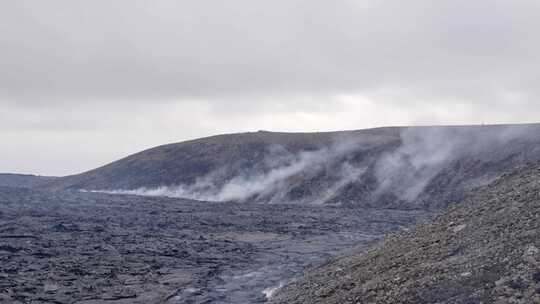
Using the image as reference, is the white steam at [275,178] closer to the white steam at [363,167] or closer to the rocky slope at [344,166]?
the white steam at [363,167]

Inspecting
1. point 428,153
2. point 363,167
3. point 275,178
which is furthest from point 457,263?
point 275,178

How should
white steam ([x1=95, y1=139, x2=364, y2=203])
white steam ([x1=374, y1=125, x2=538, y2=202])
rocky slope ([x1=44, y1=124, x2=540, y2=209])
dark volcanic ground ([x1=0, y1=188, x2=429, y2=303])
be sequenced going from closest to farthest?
1. dark volcanic ground ([x1=0, y1=188, x2=429, y2=303])
2. rocky slope ([x1=44, y1=124, x2=540, y2=209])
3. white steam ([x1=374, y1=125, x2=538, y2=202])
4. white steam ([x1=95, y1=139, x2=364, y2=203])

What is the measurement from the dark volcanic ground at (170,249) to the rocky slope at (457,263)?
250cm

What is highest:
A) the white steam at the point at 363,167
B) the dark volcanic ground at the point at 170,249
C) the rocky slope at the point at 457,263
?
the white steam at the point at 363,167

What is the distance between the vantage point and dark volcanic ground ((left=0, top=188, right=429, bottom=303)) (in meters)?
19.0

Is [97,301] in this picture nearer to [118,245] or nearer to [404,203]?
[118,245]

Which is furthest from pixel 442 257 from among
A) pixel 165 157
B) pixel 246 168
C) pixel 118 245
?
pixel 165 157

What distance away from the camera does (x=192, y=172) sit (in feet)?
258

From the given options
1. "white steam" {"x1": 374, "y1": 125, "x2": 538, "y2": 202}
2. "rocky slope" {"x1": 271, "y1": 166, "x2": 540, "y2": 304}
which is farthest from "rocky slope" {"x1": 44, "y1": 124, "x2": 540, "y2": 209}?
"rocky slope" {"x1": 271, "y1": 166, "x2": 540, "y2": 304}

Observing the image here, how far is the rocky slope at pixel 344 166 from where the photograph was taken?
163 feet

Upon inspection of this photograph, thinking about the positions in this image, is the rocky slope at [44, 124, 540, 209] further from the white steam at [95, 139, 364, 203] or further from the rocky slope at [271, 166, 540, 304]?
the rocky slope at [271, 166, 540, 304]

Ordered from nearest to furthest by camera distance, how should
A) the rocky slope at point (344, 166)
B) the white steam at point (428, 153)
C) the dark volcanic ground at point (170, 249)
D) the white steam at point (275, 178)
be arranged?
the dark volcanic ground at point (170, 249), the rocky slope at point (344, 166), the white steam at point (428, 153), the white steam at point (275, 178)

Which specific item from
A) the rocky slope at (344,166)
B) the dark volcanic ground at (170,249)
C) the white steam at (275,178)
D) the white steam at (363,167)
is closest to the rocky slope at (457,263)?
the dark volcanic ground at (170,249)

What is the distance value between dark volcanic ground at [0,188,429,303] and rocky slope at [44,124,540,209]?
696 centimetres
